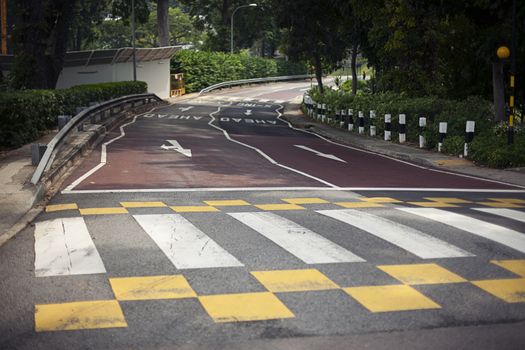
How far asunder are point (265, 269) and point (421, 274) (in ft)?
4.51

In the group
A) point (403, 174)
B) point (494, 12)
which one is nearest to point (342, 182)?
point (403, 174)

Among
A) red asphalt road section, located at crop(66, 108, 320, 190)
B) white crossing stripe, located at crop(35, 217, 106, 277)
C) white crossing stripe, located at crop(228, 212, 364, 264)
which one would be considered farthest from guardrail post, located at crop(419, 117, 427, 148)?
white crossing stripe, located at crop(35, 217, 106, 277)

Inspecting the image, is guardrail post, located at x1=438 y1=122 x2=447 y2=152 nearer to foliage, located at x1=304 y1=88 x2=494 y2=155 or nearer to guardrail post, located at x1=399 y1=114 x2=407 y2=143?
foliage, located at x1=304 y1=88 x2=494 y2=155

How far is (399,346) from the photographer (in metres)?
4.89

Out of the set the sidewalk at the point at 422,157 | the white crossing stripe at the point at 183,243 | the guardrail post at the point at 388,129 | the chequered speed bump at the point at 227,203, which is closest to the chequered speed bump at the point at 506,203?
the sidewalk at the point at 422,157

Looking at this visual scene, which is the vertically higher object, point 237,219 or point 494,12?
point 494,12

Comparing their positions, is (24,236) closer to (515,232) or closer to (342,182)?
(515,232)

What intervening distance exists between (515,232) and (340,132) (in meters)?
23.4

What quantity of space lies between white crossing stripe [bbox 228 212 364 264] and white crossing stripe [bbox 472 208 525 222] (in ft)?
9.59

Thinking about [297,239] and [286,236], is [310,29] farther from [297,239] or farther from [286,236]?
[297,239]

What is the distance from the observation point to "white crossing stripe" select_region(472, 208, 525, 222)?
9742mm

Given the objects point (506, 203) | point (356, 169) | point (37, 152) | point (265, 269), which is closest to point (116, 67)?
point (356, 169)

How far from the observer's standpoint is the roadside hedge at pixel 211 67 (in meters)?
75.0

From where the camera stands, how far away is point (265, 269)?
677 centimetres
